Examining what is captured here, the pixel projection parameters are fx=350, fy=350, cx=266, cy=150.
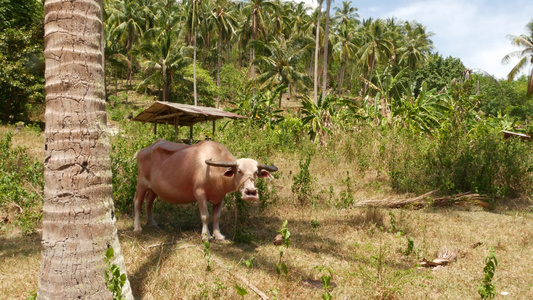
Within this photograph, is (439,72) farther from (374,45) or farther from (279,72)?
(279,72)

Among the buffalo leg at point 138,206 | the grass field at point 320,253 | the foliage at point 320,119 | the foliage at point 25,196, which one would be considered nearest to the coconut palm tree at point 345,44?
the foliage at point 320,119

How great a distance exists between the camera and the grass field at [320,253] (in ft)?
11.1

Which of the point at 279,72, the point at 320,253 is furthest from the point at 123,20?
the point at 320,253

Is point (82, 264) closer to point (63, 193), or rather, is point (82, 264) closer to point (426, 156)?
point (63, 193)

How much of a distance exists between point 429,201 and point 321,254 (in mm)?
3421

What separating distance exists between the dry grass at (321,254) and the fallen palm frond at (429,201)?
220 mm

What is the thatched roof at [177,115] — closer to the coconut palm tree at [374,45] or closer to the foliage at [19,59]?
the foliage at [19,59]

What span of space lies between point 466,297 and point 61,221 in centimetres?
372

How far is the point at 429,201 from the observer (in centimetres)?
691

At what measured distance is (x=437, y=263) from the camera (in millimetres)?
4328

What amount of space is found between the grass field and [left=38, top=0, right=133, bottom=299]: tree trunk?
77 cm

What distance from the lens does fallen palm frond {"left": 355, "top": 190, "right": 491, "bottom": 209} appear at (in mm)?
7023

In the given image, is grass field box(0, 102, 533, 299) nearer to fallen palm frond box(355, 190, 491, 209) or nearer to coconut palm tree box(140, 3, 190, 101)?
fallen palm frond box(355, 190, 491, 209)

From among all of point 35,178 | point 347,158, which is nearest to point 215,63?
point 347,158
